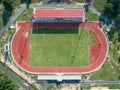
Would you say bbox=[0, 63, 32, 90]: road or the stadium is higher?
the stadium

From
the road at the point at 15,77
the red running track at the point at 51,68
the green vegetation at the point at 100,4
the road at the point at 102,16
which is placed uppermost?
the green vegetation at the point at 100,4

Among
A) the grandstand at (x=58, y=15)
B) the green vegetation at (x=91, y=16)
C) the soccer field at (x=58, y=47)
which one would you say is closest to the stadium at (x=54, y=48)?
the soccer field at (x=58, y=47)

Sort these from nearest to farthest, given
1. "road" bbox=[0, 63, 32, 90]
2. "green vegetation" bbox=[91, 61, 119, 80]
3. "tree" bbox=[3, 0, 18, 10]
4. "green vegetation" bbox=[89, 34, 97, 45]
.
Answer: "tree" bbox=[3, 0, 18, 10] → "road" bbox=[0, 63, 32, 90] → "green vegetation" bbox=[91, 61, 119, 80] → "green vegetation" bbox=[89, 34, 97, 45]

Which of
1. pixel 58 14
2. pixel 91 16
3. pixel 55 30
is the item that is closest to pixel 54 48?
pixel 55 30

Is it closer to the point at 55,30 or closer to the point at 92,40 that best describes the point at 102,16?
the point at 92,40

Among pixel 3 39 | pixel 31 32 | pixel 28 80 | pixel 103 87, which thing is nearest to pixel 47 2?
pixel 31 32

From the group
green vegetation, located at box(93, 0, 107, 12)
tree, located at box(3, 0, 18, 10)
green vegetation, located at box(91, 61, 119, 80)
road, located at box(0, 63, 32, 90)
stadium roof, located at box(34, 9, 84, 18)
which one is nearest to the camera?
tree, located at box(3, 0, 18, 10)

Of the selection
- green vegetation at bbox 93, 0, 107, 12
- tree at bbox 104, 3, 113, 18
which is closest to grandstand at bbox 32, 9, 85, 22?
green vegetation at bbox 93, 0, 107, 12

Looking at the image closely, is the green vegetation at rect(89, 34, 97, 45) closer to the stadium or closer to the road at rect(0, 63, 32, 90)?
the stadium

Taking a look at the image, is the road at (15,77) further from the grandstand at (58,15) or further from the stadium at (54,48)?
the grandstand at (58,15)
